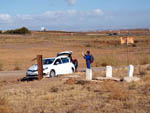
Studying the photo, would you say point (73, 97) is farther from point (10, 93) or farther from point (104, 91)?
point (10, 93)

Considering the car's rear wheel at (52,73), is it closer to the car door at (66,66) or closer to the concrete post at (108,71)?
the car door at (66,66)

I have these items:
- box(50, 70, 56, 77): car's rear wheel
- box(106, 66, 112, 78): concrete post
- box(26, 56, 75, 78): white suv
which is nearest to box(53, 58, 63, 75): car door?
box(26, 56, 75, 78): white suv

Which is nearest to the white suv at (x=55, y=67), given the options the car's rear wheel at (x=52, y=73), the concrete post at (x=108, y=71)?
the car's rear wheel at (x=52, y=73)

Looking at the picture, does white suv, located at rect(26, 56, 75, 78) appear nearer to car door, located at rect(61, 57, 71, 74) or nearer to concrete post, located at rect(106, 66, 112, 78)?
car door, located at rect(61, 57, 71, 74)

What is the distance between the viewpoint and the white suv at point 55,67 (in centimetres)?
2647

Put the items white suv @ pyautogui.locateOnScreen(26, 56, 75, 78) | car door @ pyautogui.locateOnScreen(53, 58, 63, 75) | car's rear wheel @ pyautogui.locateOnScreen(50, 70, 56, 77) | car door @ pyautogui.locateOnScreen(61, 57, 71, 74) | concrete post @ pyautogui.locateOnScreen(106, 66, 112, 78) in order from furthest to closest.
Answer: car door @ pyautogui.locateOnScreen(61, 57, 71, 74)
car door @ pyautogui.locateOnScreen(53, 58, 63, 75)
car's rear wheel @ pyautogui.locateOnScreen(50, 70, 56, 77)
white suv @ pyautogui.locateOnScreen(26, 56, 75, 78)
concrete post @ pyautogui.locateOnScreen(106, 66, 112, 78)

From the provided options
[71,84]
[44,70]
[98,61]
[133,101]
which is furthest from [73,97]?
[98,61]

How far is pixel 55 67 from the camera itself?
27.0 metres

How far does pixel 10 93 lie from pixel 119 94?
17.8 ft

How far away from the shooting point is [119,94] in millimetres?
14211

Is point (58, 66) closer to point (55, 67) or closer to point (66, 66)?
point (55, 67)

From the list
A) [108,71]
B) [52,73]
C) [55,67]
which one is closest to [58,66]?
[55,67]

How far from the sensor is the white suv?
1042 inches

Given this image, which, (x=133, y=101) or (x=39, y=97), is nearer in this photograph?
(x=133, y=101)
